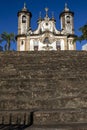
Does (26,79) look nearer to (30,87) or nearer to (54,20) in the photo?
(30,87)

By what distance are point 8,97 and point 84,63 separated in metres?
5.65

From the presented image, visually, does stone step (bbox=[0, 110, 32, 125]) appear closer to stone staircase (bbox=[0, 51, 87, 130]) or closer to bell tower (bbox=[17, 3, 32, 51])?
stone staircase (bbox=[0, 51, 87, 130])

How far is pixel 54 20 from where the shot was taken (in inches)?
1646

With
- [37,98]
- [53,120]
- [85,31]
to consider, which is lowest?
[53,120]

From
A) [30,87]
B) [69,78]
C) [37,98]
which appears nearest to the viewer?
[37,98]

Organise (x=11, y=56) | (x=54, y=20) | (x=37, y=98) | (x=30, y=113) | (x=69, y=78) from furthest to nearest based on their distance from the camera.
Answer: (x=54, y=20) < (x=11, y=56) < (x=69, y=78) < (x=37, y=98) < (x=30, y=113)

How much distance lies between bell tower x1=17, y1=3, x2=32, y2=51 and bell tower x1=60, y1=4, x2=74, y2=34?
737 cm

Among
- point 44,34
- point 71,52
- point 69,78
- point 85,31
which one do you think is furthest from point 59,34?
point 69,78

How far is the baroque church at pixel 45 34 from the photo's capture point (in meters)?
38.3

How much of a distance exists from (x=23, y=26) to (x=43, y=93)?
33705 mm

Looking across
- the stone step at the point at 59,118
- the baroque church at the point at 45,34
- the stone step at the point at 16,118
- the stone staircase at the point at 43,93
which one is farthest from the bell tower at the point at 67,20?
the stone step at the point at 16,118

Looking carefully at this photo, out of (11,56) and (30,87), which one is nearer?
(30,87)

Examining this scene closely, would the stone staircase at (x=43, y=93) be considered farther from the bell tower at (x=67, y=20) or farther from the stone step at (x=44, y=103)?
the bell tower at (x=67, y=20)

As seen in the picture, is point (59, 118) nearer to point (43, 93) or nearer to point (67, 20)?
point (43, 93)
